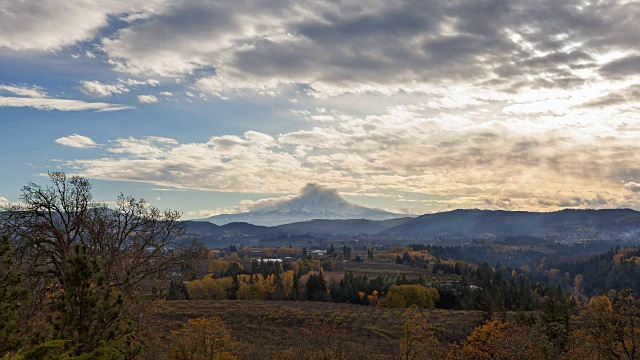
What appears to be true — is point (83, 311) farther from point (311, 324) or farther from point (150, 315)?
point (311, 324)

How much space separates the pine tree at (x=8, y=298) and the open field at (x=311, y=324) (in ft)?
150

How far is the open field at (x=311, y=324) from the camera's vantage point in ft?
236

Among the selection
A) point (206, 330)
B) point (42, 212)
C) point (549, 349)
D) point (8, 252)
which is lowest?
point (549, 349)

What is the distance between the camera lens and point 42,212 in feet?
91.5

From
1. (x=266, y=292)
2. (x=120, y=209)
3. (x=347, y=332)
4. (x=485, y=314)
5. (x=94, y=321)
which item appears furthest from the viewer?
(x=266, y=292)

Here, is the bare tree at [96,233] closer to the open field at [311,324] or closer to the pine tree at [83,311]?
the pine tree at [83,311]

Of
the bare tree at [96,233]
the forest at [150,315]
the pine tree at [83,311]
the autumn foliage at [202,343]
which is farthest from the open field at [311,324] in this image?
the pine tree at [83,311]

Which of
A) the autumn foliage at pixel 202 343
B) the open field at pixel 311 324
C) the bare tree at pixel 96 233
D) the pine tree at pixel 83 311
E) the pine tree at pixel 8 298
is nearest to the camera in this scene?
the pine tree at pixel 8 298

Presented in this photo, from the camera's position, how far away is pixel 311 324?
302 ft

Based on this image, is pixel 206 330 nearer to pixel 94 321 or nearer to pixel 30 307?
pixel 30 307

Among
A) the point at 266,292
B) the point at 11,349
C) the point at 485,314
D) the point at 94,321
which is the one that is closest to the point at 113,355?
the point at 94,321

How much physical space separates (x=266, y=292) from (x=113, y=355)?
441ft

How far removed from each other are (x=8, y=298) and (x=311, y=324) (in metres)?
81.8

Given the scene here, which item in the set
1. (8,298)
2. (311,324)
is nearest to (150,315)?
(8,298)
